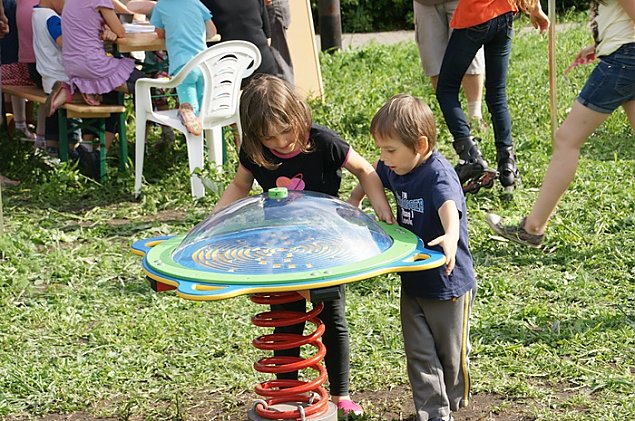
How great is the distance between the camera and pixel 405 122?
3.59 meters

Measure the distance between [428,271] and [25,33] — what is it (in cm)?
588

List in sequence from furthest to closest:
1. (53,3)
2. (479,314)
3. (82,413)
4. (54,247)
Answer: (53,3)
(54,247)
(479,314)
(82,413)

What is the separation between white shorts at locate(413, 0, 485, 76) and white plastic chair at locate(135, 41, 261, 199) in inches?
46.7

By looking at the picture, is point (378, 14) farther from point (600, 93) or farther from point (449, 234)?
point (449, 234)

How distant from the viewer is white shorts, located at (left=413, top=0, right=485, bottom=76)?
7.59m

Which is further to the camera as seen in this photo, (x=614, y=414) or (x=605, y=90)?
(x=605, y=90)

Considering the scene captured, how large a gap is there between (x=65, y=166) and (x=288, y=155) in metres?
4.35

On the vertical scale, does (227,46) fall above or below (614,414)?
above

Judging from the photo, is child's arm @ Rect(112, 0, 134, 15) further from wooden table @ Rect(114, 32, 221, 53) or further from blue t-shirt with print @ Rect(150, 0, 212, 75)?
blue t-shirt with print @ Rect(150, 0, 212, 75)

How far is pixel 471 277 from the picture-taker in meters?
3.79

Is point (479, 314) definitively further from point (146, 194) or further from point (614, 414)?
point (146, 194)

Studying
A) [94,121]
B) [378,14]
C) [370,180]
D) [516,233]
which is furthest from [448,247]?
[378,14]

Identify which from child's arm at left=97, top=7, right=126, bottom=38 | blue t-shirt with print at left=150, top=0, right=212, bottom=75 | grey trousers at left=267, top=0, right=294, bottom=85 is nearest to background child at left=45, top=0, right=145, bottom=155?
child's arm at left=97, top=7, right=126, bottom=38

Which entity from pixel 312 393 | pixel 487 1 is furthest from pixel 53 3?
pixel 312 393
